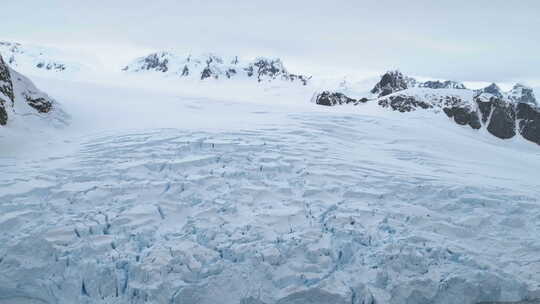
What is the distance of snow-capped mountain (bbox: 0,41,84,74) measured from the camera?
340ft

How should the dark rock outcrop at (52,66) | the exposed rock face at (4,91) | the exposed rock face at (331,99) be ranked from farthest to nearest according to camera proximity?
the dark rock outcrop at (52,66), the exposed rock face at (331,99), the exposed rock face at (4,91)

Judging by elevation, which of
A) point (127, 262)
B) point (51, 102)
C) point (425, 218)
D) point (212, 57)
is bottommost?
point (127, 262)

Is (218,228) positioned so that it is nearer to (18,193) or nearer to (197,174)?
(197,174)

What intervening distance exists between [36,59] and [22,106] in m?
126

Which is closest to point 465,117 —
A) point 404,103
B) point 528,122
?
point 404,103

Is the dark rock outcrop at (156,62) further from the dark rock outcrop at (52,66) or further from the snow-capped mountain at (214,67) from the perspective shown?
the dark rock outcrop at (52,66)

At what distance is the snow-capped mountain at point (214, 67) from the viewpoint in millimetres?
95562

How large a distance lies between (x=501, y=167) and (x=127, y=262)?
12.2 meters

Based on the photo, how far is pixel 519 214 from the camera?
7820 millimetres

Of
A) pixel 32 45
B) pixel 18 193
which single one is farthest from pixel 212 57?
pixel 18 193

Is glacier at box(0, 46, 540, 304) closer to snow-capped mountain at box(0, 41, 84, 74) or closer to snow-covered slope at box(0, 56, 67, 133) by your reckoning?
snow-covered slope at box(0, 56, 67, 133)

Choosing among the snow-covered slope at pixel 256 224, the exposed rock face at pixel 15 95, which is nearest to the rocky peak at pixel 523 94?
the snow-covered slope at pixel 256 224

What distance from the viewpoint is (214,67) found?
325 ft

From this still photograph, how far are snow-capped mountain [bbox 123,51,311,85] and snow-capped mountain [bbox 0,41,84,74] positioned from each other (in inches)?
684
